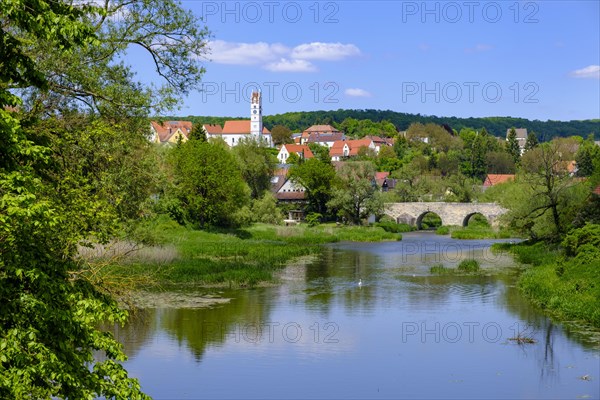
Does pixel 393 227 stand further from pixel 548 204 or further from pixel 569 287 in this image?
pixel 569 287

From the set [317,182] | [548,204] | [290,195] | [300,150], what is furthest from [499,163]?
[548,204]

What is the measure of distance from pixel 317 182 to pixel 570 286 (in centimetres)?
5381

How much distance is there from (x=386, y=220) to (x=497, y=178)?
127 ft

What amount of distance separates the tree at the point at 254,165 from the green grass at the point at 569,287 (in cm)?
4279

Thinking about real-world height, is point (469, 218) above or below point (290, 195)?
below

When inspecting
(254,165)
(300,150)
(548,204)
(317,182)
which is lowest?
(548,204)

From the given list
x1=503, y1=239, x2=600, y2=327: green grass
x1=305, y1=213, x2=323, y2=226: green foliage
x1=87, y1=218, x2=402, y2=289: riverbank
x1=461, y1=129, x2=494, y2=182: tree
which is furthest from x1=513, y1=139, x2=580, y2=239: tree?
x1=461, y1=129, x2=494, y2=182: tree

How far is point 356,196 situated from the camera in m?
79.9

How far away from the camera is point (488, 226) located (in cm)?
8750

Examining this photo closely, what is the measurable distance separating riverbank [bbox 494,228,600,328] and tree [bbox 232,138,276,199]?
42.2 metres

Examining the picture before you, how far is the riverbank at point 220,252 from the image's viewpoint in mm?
33000

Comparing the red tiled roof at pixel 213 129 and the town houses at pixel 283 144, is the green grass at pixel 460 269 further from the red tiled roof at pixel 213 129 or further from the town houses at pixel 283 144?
the red tiled roof at pixel 213 129

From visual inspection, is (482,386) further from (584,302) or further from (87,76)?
(87,76)

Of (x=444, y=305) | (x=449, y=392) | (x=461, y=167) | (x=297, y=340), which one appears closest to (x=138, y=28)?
(x=297, y=340)
